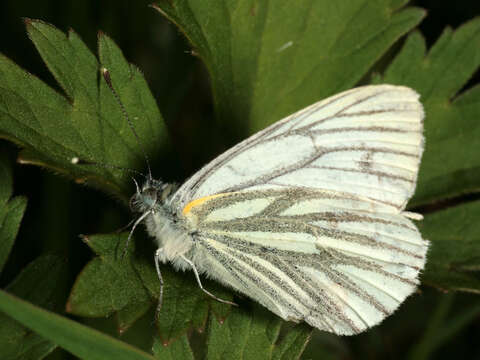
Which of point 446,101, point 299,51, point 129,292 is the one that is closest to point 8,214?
point 129,292

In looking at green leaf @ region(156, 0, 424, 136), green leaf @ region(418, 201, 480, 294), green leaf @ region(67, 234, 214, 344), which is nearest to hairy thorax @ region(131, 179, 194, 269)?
green leaf @ region(67, 234, 214, 344)

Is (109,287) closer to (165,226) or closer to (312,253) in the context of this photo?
(165,226)

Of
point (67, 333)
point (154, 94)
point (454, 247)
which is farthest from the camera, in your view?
point (154, 94)

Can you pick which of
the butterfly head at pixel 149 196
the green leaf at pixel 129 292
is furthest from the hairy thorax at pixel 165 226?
the green leaf at pixel 129 292

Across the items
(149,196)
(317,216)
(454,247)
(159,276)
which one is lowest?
(454,247)

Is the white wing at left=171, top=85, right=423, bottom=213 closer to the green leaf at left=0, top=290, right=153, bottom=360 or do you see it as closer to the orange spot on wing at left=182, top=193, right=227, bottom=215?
the orange spot on wing at left=182, top=193, right=227, bottom=215

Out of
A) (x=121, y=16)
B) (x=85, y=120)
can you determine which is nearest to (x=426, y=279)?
(x=85, y=120)
